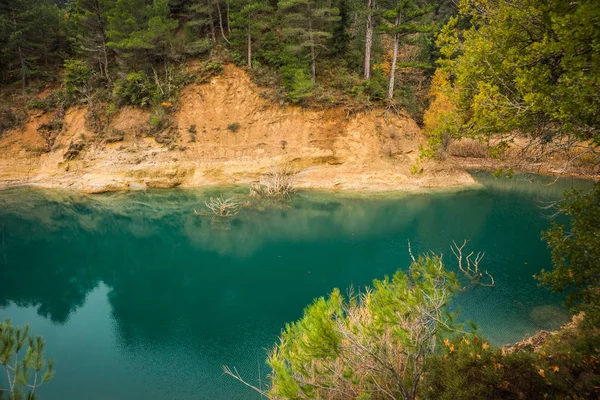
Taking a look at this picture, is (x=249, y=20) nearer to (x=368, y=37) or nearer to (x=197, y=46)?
(x=197, y=46)

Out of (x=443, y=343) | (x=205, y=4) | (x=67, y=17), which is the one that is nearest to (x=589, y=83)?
(x=443, y=343)

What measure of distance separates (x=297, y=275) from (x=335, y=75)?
70.5ft

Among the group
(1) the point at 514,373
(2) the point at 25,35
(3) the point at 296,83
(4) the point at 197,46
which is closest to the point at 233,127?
(3) the point at 296,83

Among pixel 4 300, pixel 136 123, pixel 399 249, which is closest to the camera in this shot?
pixel 4 300

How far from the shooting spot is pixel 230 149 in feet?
90.8

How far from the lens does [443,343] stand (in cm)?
493

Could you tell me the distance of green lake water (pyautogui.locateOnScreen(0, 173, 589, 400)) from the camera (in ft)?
30.0

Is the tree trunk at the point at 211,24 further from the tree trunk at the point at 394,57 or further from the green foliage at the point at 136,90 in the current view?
the tree trunk at the point at 394,57

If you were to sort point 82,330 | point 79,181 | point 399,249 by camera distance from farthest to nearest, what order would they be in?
1. point 79,181
2. point 399,249
3. point 82,330

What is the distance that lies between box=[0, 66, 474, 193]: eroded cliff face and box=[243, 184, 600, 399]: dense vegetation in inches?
754

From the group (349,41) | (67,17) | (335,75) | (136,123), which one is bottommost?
(136,123)

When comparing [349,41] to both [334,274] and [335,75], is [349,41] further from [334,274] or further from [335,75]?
[334,274]

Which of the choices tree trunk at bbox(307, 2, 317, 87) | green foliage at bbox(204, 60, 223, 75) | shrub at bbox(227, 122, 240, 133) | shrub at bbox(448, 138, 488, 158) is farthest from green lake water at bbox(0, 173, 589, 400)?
green foliage at bbox(204, 60, 223, 75)

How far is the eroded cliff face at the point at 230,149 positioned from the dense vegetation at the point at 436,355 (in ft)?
62.8
